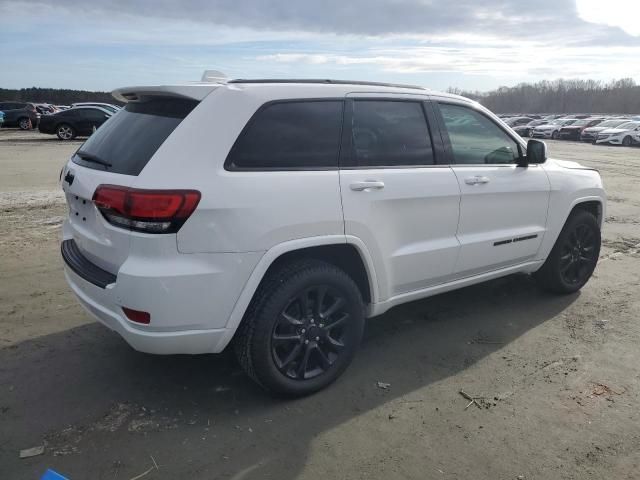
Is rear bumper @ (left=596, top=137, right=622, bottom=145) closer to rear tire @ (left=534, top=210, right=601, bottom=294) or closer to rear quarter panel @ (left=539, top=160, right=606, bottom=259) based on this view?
rear tire @ (left=534, top=210, right=601, bottom=294)

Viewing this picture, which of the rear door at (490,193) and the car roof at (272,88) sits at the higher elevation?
the car roof at (272,88)

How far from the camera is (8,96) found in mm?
56219

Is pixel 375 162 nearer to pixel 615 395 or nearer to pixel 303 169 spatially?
pixel 303 169

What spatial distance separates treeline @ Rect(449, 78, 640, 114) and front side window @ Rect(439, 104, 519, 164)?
8712cm

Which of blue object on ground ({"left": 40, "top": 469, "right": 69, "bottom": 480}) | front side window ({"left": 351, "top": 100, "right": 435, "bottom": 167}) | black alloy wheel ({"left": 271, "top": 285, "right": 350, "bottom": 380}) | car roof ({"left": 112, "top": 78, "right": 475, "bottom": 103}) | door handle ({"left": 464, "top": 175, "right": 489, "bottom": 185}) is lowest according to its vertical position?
blue object on ground ({"left": 40, "top": 469, "right": 69, "bottom": 480})

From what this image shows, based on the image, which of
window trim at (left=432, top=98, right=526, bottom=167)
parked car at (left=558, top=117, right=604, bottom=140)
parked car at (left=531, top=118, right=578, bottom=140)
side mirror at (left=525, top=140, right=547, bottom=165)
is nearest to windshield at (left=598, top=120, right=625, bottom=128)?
parked car at (left=558, top=117, right=604, bottom=140)

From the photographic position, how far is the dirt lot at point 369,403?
2.82 meters

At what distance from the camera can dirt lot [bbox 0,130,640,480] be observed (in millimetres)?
2820

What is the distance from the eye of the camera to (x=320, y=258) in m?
3.49

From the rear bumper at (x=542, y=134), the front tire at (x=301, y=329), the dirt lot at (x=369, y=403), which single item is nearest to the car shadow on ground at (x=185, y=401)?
the dirt lot at (x=369, y=403)

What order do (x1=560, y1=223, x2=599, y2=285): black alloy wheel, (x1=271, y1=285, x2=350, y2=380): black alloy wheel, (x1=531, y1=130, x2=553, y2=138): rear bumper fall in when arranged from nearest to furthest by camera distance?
(x1=271, y1=285, x2=350, y2=380): black alloy wheel, (x1=560, y1=223, x2=599, y2=285): black alloy wheel, (x1=531, y1=130, x2=553, y2=138): rear bumper

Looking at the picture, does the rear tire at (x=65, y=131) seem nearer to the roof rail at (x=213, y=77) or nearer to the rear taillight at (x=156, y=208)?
the roof rail at (x=213, y=77)

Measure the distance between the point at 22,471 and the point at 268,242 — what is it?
164cm

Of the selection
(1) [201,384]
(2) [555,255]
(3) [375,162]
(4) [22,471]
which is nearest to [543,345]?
(2) [555,255]
